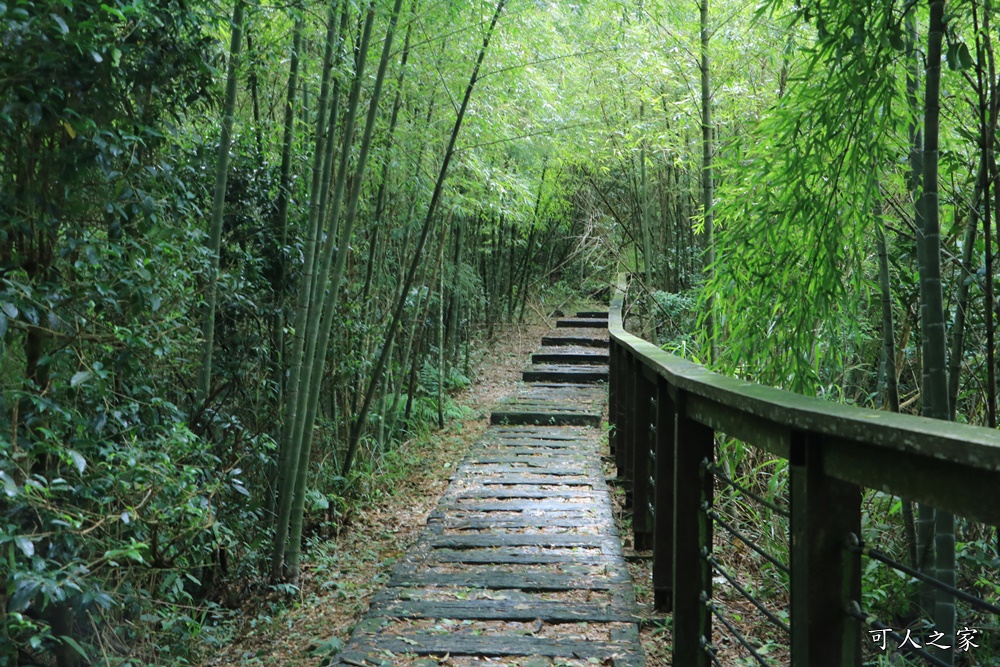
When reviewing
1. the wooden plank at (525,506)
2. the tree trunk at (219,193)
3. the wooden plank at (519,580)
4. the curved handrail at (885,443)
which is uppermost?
the tree trunk at (219,193)

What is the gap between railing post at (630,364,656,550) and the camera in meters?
3.39

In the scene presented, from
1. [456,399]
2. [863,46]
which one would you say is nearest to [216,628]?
[863,46]

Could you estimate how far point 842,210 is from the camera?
8.24 feet

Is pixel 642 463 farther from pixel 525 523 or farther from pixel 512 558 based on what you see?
pixel 525 523

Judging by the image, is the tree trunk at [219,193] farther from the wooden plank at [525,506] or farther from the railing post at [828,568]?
the railing post at [828,568]

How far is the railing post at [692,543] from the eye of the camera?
2.05m

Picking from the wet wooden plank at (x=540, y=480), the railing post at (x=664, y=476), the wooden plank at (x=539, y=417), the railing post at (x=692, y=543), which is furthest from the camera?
the wooden plank at (x=539, y=417)

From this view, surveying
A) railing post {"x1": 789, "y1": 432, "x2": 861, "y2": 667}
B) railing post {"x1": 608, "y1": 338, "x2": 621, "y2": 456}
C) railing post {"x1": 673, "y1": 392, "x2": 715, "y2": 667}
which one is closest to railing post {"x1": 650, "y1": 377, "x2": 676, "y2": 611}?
railing post {"x1": 673, "y1": 392, "x2": 715, "y2": 667}

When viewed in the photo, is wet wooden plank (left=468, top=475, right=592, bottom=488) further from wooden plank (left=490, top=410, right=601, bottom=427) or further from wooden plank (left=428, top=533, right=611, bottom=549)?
wooden plank (left=490, top=410, right=601, bottom=427)

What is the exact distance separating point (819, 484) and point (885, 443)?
0.30 meters

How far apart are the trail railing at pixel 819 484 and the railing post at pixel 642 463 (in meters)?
1.04

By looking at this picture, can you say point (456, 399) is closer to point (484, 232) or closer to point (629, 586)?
point (484, 232)

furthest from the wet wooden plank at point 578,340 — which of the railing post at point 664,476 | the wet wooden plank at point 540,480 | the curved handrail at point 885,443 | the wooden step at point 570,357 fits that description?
the curved handrail at point 885,443

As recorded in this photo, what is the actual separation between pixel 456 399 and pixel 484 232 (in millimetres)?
3069
